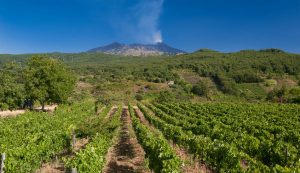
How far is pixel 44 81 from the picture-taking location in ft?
171

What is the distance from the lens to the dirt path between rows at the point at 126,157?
1807cm

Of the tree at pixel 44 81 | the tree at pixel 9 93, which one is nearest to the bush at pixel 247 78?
the tree at pixel 44 81

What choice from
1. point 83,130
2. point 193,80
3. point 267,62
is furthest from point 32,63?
point 267,62

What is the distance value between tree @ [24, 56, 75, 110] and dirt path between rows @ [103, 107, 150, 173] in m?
26.8

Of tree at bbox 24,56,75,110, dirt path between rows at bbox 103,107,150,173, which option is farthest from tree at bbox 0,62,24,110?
dirt path between rows at bbox 103,107,150,173

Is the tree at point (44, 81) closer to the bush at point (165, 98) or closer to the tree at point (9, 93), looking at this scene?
the tree at point (9, 93)

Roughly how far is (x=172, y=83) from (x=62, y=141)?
98.8 metres

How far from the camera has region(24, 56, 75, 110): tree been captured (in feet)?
167

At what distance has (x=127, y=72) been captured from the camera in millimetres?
139125

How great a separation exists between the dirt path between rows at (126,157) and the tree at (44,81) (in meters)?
26.8

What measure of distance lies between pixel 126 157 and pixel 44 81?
1363 inches

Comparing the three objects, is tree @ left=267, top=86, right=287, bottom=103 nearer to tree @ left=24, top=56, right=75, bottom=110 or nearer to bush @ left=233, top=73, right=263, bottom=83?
bush @ left=233, top=73, right=263, bottom=83

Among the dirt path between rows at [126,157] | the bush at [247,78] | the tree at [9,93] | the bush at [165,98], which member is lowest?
the bush at [165,98]

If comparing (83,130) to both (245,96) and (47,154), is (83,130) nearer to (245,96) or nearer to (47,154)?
(47,154)
